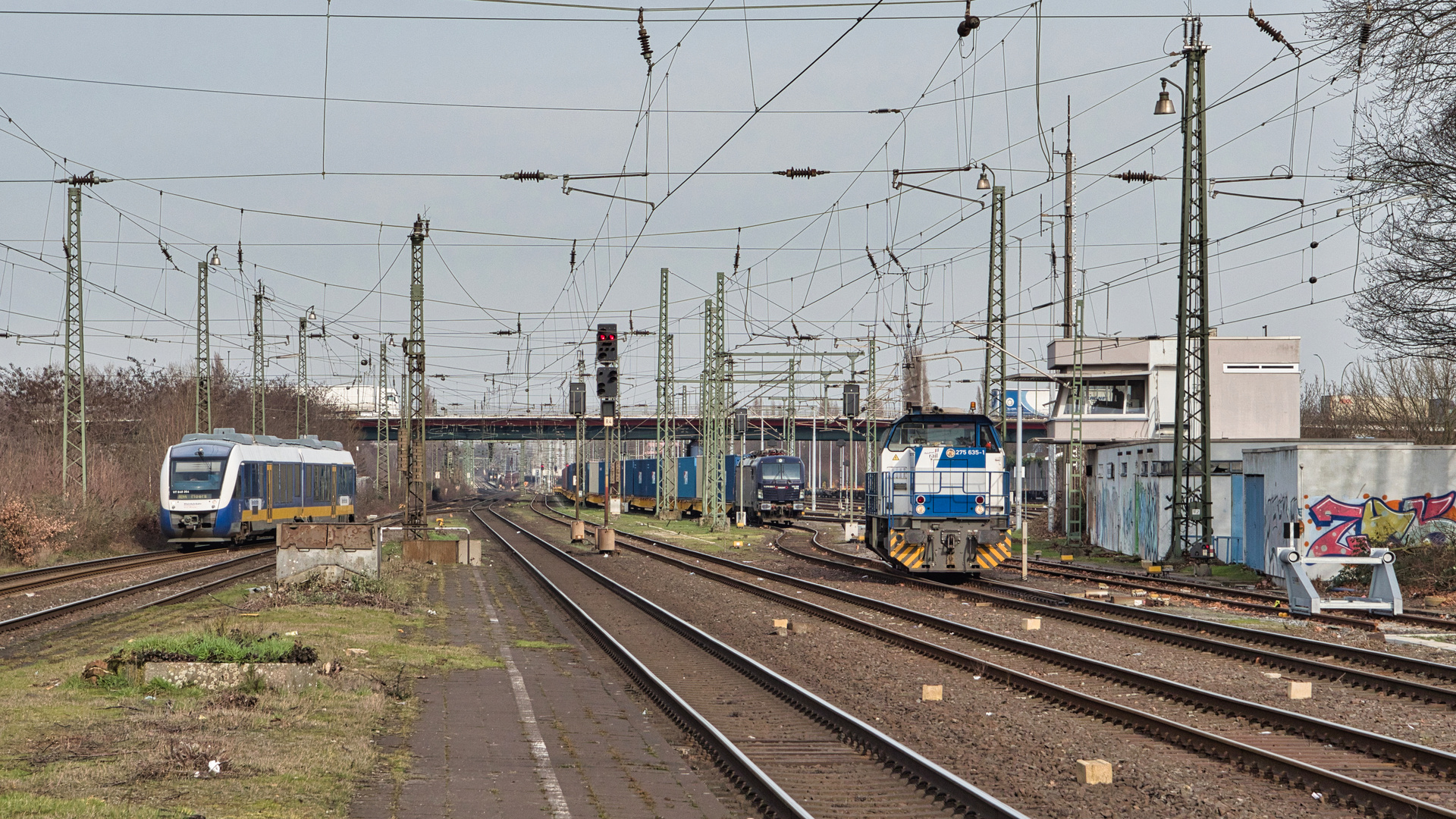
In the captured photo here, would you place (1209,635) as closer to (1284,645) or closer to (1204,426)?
(1284,645)

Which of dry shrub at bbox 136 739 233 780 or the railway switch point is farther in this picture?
the railway switch point

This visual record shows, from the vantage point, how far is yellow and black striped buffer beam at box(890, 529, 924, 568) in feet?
88.0

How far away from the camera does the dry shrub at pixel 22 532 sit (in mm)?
31969

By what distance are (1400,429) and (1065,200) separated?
1916 centimetres

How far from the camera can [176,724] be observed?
10602 millimetres

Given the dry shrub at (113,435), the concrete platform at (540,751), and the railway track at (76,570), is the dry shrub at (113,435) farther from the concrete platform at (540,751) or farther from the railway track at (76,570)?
the concrete platform at (540,751)

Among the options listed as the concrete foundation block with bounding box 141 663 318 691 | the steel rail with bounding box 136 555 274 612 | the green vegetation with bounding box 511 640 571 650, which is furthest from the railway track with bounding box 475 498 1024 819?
the steel rail with bounding box 136 555 274 612

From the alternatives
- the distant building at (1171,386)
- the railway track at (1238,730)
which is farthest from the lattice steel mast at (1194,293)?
the distant building at (1171,386)

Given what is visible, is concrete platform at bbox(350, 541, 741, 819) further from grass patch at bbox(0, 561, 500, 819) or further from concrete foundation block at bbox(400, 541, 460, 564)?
concrete foundation block at bbox(400, 541, 460, 564)

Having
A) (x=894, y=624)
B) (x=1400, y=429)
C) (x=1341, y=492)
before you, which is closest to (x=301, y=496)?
(x=894, y=624)

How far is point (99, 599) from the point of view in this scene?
74.5 feet

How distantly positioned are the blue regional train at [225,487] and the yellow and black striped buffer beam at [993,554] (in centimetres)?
2110

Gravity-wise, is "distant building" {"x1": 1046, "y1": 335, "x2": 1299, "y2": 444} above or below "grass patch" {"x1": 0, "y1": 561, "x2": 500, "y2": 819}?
above

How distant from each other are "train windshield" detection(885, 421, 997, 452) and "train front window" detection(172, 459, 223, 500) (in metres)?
22.2
